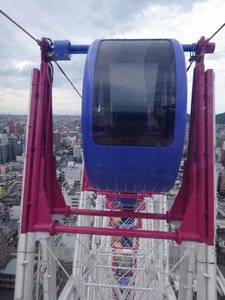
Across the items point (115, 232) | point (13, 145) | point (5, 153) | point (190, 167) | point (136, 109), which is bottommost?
point (115, 232)

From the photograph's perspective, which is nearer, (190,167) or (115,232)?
(115,232)

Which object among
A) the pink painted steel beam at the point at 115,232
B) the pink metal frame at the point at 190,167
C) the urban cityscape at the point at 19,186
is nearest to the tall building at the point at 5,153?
the urban cityscape at the point at 19,186

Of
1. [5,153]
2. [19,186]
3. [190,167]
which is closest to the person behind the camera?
[190,167]

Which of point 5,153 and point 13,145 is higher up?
point 13,145

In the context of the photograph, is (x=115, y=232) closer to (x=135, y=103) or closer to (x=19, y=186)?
(x=135, y=103)

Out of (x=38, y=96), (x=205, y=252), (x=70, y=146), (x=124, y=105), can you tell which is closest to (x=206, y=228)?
(x=205, y=252)

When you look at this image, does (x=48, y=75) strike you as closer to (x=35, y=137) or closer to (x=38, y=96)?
(x=38, y=96)

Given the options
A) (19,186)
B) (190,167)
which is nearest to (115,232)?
(190,167)
